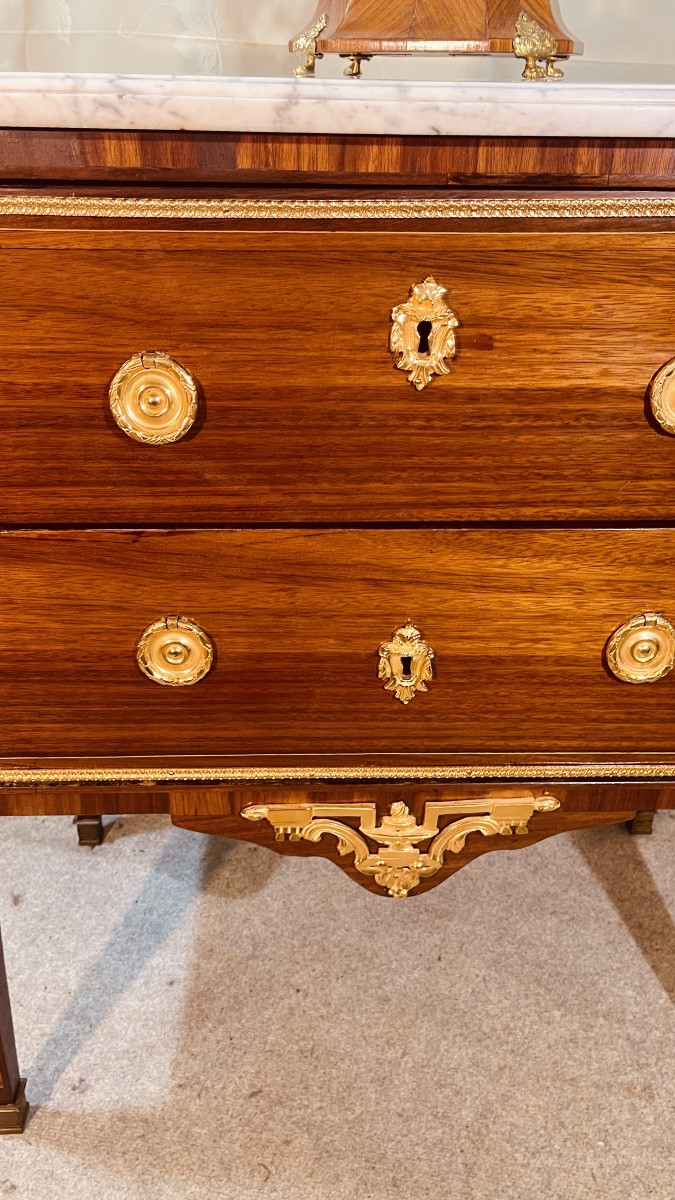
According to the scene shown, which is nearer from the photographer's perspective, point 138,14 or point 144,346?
point 144,346

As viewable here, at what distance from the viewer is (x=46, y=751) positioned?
26.1 inches

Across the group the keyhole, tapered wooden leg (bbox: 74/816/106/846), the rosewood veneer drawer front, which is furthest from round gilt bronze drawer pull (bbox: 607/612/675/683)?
tapered wooden leg (bbox: 74/816/106/846)

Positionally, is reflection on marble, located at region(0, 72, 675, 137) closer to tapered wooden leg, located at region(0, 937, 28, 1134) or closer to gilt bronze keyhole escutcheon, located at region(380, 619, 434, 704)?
gilt bronze keyhole escutcheon, located at region(380, 619, 434, 704)

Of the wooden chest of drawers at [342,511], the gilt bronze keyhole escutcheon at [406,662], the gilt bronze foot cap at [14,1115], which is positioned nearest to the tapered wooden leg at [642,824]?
the wooden chest of drawers at [342,511]

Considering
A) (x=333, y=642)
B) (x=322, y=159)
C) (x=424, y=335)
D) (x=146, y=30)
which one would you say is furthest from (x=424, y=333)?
(x=146, y=30)

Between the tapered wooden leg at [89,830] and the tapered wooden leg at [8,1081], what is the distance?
1.17 feet

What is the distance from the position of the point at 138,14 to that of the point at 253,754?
76cm

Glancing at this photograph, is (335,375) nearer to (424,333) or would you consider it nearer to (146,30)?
(424,333)

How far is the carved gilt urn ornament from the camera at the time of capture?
25.2 inches

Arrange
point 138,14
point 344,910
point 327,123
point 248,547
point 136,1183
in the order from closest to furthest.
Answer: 1. point 327,123
2. point 248,547
3. point 136,1183
4. point 138,14
5. point 344,910

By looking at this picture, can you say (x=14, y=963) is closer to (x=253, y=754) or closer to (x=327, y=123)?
(x=253, y=754)

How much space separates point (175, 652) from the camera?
0.63m

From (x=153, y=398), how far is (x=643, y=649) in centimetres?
37

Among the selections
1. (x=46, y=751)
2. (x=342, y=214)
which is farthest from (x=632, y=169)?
(x=46, y=751)
